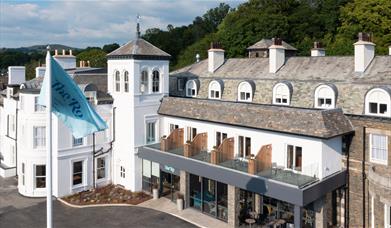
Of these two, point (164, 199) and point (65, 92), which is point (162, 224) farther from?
point (65, 92)

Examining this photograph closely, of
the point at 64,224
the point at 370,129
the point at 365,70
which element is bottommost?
the point at 64,224

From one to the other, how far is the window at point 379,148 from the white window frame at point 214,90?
12679mm

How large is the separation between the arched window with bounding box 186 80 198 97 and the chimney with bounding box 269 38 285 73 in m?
6.89

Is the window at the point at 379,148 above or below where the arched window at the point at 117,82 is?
below

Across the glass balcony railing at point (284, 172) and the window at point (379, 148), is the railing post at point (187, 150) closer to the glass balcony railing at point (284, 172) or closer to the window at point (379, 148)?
the glass balcony railing at point (284, 172)

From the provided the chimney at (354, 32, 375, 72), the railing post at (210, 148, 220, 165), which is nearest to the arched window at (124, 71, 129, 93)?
the railing post at (210, 148, 220, 165)

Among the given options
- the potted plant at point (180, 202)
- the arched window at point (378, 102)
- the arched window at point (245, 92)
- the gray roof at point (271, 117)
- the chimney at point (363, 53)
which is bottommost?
the potted plant at point (180, 202)

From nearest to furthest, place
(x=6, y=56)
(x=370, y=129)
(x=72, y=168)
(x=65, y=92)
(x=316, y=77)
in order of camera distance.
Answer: (x=65, y=92)
(x=370, y=129)
(x=316, y=77)
(x=72, y=168)
(x=6, y=56)

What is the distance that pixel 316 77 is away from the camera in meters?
26.4

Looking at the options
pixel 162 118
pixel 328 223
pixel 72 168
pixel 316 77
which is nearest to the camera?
pixel 328 223

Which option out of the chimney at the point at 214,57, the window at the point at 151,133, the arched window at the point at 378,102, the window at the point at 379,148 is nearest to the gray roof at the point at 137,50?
the chimney at the point at 214,57

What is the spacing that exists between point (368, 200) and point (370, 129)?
4.11m

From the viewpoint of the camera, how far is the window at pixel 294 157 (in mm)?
22337

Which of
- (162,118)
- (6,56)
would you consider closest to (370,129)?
(162,118)
